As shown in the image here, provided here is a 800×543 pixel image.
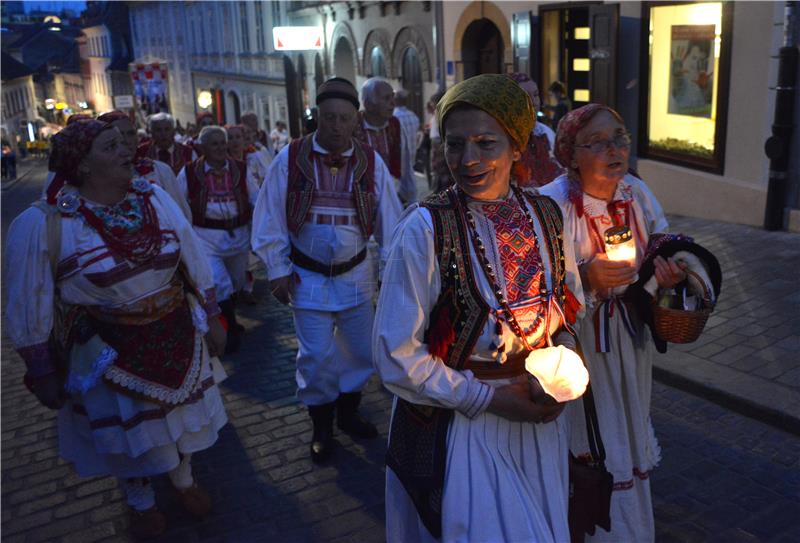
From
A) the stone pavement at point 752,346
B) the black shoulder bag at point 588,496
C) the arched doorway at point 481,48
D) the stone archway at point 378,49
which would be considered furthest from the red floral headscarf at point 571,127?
the stone archway at point 378,49

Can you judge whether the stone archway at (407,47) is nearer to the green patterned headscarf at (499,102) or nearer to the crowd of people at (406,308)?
the crowd of people at (406,308)

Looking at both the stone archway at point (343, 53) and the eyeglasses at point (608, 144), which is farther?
the stone archway at point (343, 53)

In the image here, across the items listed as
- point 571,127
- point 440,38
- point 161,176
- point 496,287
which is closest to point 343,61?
point 440,38

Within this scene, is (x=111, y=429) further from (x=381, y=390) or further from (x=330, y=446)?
(x=381, y=390)

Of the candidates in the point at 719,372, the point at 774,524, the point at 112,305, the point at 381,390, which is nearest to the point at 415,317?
the point at 112,305

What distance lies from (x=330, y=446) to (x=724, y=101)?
771cm

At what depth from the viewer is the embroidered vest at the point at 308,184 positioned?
457 cm

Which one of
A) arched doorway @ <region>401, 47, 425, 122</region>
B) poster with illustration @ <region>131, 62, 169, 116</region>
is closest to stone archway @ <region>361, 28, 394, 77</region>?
arched doorway @ <region>401, 47, 425, 122</region>


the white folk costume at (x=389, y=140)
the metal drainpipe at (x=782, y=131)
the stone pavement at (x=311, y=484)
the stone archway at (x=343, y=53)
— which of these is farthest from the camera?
the stone archway at (x=343, y=53)

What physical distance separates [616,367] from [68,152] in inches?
105

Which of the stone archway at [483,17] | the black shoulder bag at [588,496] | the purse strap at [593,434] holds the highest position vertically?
the stone archway at [483,17]

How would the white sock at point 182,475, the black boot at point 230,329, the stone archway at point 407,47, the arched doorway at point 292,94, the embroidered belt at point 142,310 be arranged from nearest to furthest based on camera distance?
1. the embroidered belt at point 142,310
2. the white sock at point 182,475
3. the black boot at point 230,329
4. the stone archway at point 407,47
5. the arched doorway at point 292,94

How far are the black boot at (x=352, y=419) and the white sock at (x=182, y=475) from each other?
119 cm

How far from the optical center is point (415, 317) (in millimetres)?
2359
